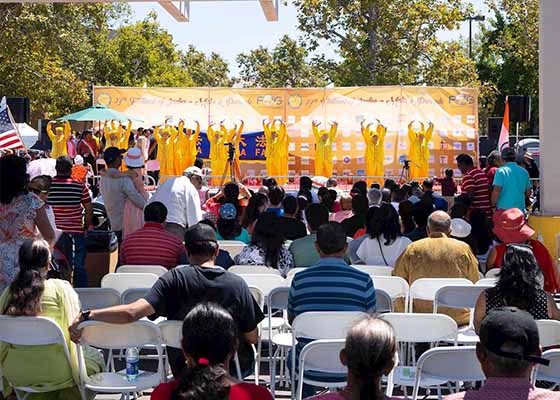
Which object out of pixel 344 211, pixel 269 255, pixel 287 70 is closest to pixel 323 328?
pixel 269 255

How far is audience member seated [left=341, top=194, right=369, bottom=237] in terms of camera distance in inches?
326

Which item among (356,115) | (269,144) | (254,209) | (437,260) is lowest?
(437,260)

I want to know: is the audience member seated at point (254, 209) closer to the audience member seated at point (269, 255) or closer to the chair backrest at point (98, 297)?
the audience member seated at point (269, 255)

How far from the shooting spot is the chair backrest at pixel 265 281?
5758mm

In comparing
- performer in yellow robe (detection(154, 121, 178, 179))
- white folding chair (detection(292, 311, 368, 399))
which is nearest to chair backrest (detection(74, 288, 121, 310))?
white folding chair (detection(292, 311, 368, 399))

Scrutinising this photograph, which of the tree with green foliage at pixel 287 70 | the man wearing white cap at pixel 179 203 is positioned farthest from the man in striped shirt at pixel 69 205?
the tree with green foliage at pixel 287 70

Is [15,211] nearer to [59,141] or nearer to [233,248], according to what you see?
[233,248]

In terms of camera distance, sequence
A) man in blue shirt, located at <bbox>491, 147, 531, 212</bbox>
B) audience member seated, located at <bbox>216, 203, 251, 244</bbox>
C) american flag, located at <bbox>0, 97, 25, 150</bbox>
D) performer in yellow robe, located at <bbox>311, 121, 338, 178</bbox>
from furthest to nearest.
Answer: performer in yellow robe, located at <bbox>311, 121, 338, 178</bbox> → american flag, located at <bbox>0, 97, 25, 150</bbox> → man in blue shirt, located at <bbox>491, 147, 531, 212</bbox> → audience member seated, located at <bbox>216, 203, 251, 244</bbox>

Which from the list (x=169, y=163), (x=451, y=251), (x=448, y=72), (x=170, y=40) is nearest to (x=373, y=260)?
(x=451, y=251)

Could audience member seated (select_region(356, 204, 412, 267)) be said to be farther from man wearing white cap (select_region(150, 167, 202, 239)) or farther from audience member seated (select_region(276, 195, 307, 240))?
man wearing white cap (select_region(150, 167, 202, 239))

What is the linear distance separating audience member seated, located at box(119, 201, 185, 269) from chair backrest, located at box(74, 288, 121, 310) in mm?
1286

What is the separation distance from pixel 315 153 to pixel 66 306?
1942cm

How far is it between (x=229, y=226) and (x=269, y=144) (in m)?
15.3

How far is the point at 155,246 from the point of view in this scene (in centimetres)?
670
